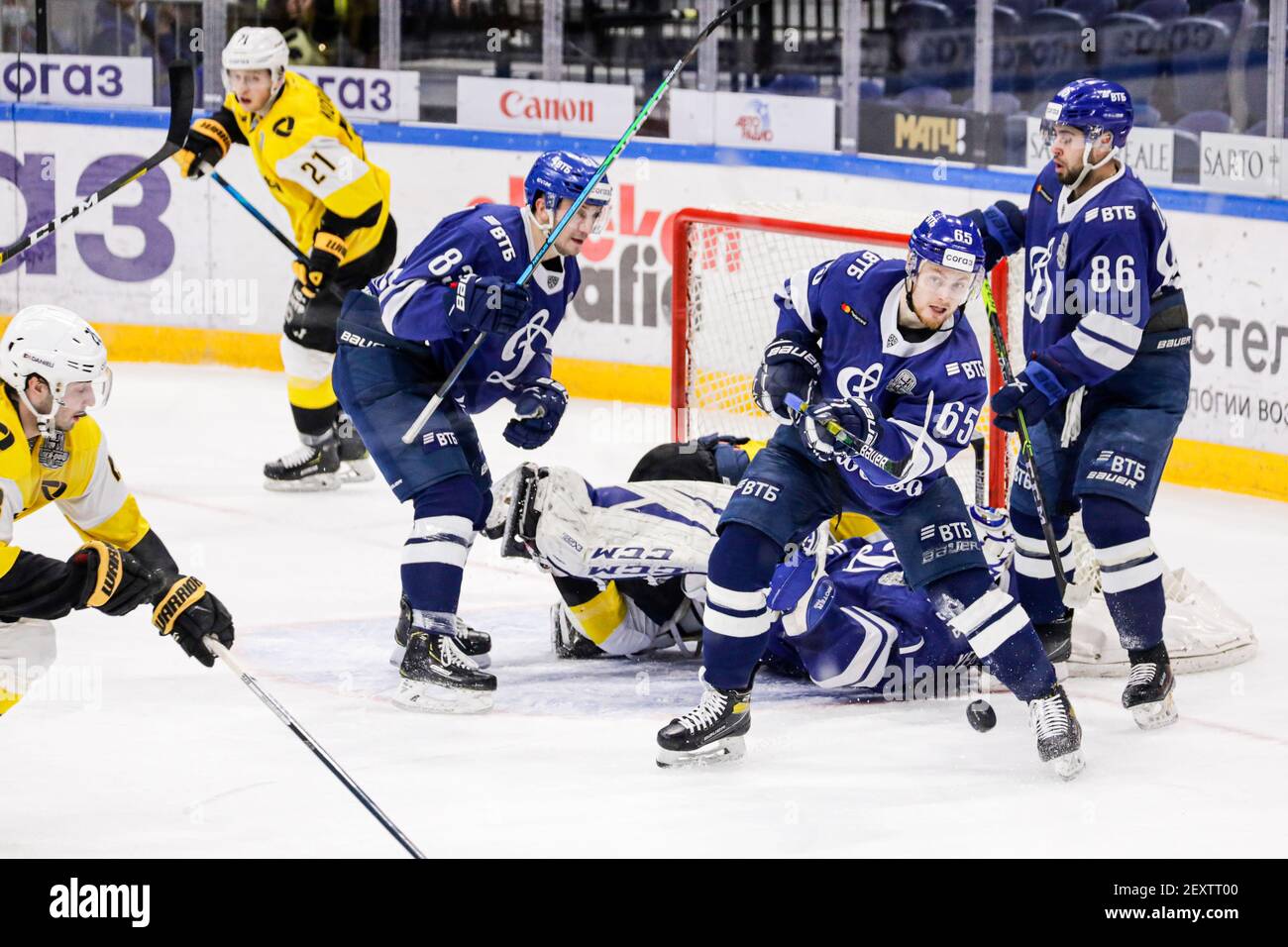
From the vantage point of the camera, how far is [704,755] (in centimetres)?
404

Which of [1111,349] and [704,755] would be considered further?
[1111,349]

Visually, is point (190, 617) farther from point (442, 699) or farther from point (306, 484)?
point (306, 484)

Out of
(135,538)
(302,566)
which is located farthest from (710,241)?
(135,538)

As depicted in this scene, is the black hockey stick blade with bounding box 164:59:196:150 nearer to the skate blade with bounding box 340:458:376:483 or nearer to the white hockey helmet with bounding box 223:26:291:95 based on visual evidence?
the white hockey helmet with bounding box 223:26:291:95

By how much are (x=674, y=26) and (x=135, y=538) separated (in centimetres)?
505

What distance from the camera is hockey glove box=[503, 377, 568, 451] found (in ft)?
15.2

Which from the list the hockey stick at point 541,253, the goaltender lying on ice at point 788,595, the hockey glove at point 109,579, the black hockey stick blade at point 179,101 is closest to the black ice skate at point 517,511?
the goaltender lying on ice at point 788,595

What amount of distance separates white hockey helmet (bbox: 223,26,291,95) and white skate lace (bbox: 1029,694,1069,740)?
3.77 metres

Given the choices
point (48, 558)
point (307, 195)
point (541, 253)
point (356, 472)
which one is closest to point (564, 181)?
point (541, 253)

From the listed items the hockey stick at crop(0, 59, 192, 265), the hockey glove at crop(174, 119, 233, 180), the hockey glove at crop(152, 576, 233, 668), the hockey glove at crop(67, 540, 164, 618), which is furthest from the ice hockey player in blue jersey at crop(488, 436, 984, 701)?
the hockey glove at crop(174, 119, 233, 180)

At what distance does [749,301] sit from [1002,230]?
177 cm

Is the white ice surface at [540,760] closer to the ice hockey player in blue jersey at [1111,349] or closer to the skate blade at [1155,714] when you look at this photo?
the skate blade at [1155,714]
